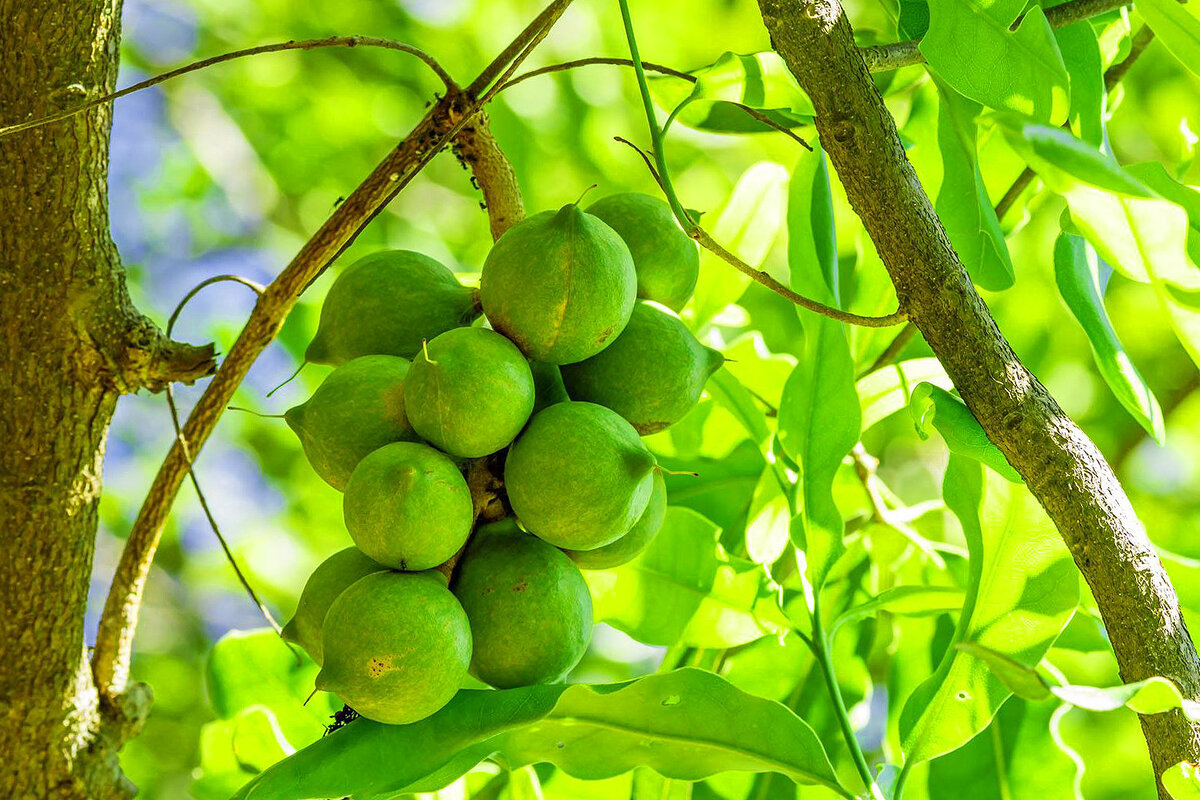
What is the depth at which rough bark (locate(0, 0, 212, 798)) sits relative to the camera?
83 cm

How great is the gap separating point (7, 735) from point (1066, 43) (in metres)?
0.98

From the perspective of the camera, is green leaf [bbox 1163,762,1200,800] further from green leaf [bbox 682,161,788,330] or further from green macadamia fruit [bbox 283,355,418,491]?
green leaf [bbox 682,161,788,330]

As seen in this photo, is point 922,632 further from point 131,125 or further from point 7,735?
point 131,125

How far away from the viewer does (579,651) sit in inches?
28.6

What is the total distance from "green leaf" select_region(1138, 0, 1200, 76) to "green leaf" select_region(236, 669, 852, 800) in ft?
1.67

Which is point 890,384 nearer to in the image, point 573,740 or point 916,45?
point 916,45

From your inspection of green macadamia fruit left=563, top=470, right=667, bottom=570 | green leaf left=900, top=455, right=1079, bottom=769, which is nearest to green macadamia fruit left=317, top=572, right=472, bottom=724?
green macadamia fruit left=563, top=470, right=667, bottom=570

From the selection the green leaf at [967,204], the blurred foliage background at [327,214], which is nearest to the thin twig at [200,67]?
the green leaf at [967,204]

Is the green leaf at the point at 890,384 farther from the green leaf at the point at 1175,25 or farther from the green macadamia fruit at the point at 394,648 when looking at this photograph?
the green macadamia fruit at the point at 394,648

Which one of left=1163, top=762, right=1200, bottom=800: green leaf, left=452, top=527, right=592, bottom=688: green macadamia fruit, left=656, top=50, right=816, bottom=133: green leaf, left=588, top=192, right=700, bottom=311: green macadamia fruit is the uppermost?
left=656, top=50, right=816, bottom=133: green leaf

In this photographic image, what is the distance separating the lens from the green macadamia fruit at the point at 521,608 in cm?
68

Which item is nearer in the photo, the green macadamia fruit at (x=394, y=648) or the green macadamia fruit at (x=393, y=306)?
the green macadamia fruit at (x=394, y=648)

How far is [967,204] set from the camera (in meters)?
0.87

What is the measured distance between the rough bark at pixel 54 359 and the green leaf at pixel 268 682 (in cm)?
20
